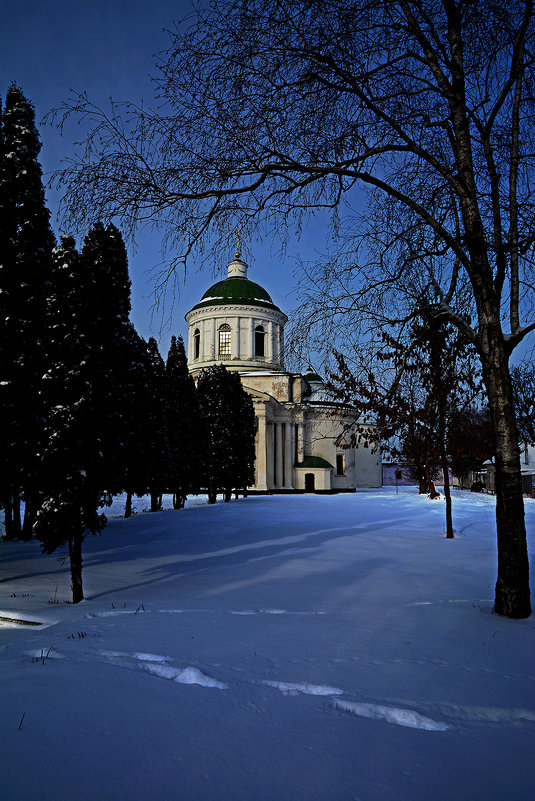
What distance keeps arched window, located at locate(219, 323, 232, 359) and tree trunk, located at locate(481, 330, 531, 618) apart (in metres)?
52.8

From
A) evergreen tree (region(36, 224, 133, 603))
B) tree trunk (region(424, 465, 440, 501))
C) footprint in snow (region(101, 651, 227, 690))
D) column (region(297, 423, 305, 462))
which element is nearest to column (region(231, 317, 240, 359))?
column (region(297, 423, 305, 462))

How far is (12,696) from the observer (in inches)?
138

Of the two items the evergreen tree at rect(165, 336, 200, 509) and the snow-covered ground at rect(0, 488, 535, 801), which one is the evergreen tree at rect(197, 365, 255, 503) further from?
the snow-covered ground at rect(0, 488, 535, 801)

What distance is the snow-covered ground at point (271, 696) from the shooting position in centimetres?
254

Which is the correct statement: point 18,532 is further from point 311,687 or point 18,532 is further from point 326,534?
point 311,687

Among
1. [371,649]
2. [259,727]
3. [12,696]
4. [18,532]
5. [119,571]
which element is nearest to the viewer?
[259,727]

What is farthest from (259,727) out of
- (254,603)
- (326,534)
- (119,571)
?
(326,534)

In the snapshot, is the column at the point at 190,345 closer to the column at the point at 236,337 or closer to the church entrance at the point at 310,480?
the column at the point at 236,337

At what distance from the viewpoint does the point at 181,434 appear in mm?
31750

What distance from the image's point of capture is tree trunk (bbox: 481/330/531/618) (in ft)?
19.5

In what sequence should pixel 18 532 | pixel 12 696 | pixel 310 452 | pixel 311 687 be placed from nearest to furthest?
1. pixel 12 696
2. pixel 311 687
3. pixel 18 532
4. pixel 310 452

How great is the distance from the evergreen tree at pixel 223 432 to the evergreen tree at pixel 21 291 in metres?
19.2

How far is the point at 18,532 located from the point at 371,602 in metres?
15.4

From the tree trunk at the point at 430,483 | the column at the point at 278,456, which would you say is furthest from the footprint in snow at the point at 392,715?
the column at the point at 278,456
